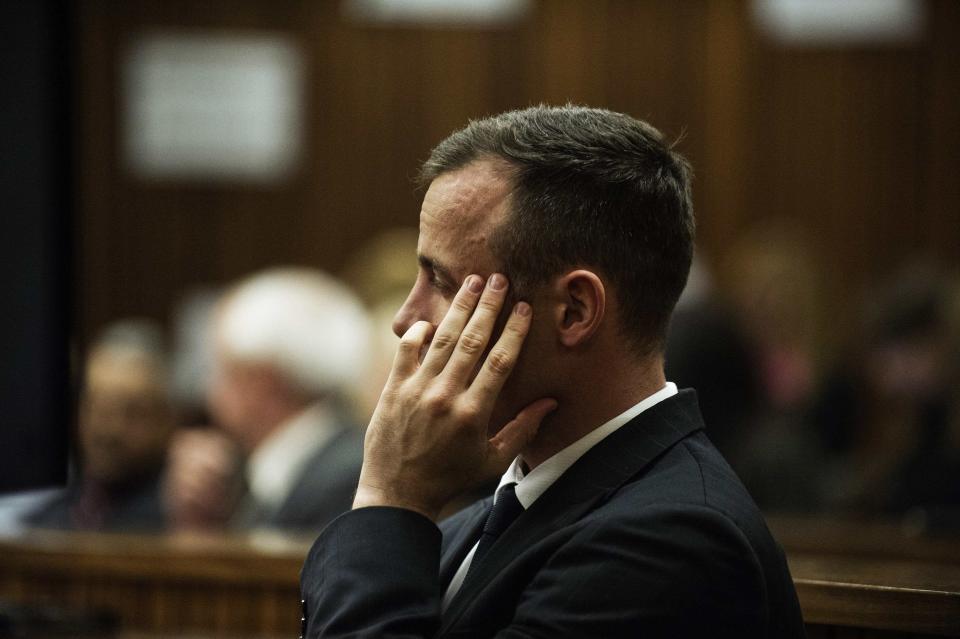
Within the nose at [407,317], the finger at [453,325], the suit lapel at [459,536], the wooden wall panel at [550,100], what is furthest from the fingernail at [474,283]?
the wooden wall panel at [550,100]

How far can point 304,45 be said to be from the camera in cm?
607

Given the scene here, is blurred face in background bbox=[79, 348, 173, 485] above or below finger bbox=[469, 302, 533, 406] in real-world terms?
below

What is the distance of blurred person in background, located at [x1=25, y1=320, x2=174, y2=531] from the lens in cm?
404

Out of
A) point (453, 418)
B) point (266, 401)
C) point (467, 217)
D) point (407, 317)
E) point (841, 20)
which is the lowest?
point (266, 401)

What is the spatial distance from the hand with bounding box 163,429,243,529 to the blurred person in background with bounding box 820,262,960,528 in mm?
1931

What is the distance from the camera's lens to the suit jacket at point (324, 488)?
3361 millimetres

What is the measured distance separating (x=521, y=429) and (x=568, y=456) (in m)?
0.07

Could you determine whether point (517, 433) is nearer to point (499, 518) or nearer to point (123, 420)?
point (499, 518)

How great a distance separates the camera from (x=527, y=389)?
1692 mm

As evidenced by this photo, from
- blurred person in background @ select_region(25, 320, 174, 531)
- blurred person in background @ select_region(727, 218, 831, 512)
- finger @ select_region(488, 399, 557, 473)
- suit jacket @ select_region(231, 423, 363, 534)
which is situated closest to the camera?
finger @ select_region(488, 399, 557, 473)

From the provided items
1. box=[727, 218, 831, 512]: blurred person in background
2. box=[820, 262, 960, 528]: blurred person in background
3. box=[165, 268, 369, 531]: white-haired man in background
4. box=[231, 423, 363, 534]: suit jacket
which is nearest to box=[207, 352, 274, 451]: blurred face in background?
box=[165, 268, 369, 531]: white-haired man in background

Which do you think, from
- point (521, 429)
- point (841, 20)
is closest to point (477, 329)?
point (521, 429)

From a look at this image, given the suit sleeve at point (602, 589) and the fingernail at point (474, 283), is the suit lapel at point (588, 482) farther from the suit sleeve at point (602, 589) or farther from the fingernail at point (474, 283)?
the fingernail at point (474, 283)

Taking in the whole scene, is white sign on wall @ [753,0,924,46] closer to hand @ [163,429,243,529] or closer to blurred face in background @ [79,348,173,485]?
blurred face in background @ [79,348,173,485]
